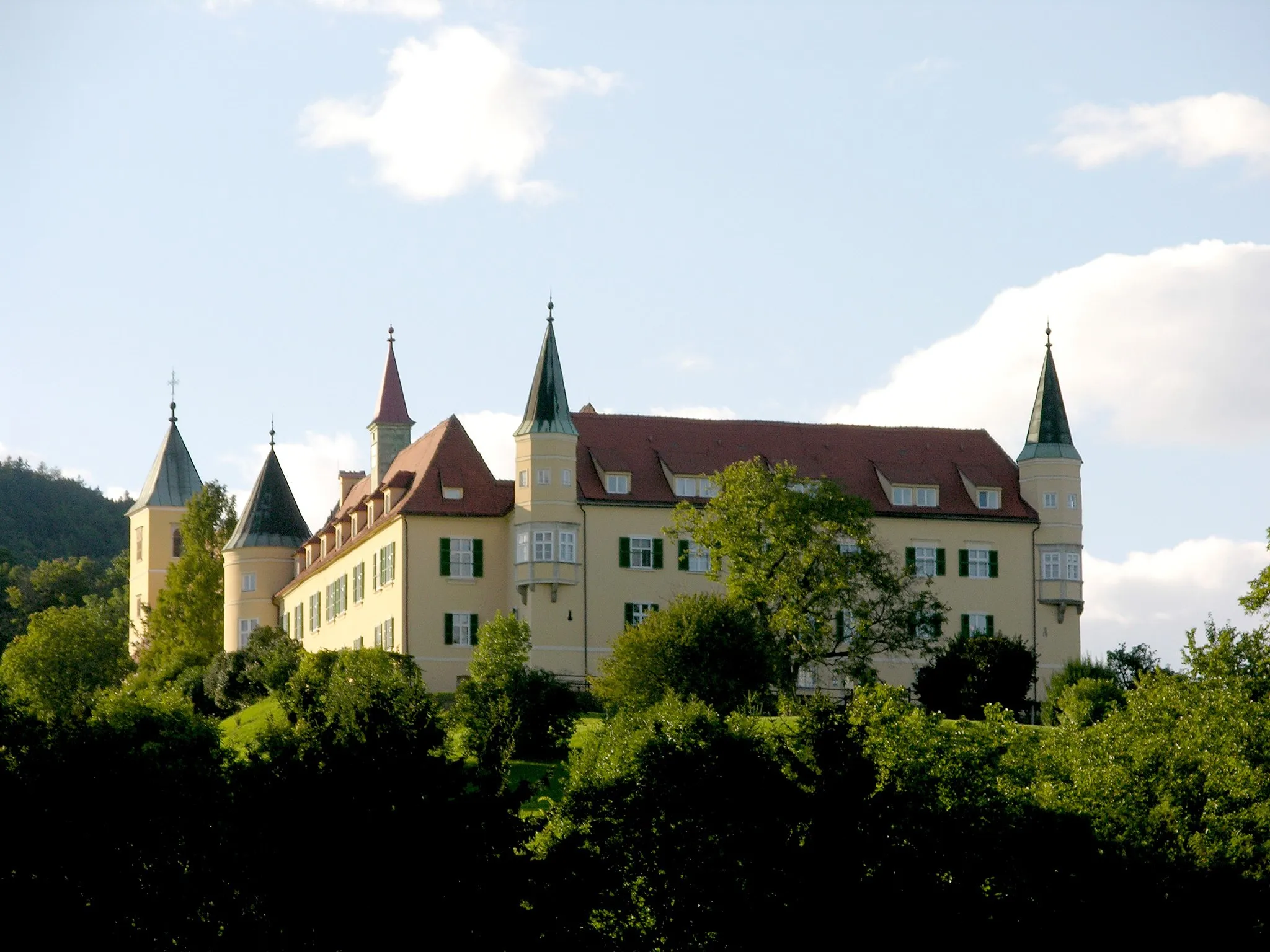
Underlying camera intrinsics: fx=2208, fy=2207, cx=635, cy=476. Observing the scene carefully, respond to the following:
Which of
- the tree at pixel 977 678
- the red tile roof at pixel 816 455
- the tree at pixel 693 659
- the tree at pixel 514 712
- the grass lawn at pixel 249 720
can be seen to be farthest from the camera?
the red tile roof at pixel 816 455

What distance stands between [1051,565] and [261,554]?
34484 millimetres

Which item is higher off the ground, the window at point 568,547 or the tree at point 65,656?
the window at point 568,547

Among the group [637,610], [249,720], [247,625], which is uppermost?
[637,610]

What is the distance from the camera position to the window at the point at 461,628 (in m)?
72.6

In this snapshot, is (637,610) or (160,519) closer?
(637,610)

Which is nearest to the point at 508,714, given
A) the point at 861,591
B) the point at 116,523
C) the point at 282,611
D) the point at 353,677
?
the point at 353,677

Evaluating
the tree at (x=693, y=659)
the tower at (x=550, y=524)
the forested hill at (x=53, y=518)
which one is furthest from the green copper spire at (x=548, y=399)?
the forested hill at (x=53, y=518)

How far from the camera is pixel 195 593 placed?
9706 cm

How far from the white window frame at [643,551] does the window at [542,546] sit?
3.08m

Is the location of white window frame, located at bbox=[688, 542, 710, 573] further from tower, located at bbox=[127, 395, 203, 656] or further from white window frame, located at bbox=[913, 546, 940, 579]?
tower, located at bbox=[127, 395, 203, 656]

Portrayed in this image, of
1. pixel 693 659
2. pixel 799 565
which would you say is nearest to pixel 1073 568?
pixel 799 565

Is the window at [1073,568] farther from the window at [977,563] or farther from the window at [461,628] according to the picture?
the window at [461,628]

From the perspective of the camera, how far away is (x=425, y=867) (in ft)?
120

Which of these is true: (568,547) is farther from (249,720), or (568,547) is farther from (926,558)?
(926,558)
